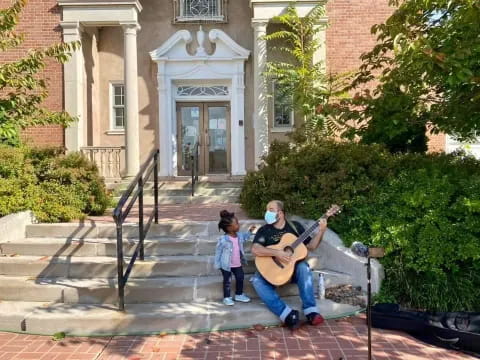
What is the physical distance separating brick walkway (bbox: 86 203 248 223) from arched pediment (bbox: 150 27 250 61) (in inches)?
205

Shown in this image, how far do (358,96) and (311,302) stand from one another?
3.14 meters

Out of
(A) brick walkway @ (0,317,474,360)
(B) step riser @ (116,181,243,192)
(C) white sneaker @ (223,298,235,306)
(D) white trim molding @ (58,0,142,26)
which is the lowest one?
(A) brick walkway @ (0,317,474,360)

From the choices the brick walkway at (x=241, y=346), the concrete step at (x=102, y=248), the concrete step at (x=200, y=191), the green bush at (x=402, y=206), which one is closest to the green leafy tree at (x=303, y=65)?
the concrete step at (x=200, y=191)

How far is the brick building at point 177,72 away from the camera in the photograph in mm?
11078

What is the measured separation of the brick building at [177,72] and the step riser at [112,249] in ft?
17.5

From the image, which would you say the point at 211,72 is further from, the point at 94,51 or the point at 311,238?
the point at 311,238

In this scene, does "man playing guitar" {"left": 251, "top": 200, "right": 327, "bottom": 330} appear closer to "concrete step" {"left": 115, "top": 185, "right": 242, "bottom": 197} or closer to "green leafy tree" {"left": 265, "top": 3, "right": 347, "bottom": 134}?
"concrete step" {"left": 115, "top": 185, "right": 242, "bottom": 197}

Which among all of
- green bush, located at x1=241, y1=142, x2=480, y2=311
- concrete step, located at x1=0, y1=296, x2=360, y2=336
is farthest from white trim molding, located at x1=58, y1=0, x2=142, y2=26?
concrete step, located at x1=0, y1=296, x2=360, y2=336

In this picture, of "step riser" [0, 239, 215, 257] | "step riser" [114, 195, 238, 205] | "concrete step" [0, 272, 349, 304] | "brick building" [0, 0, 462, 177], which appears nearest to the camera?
"concrete step" [0, 272, 349, 304]

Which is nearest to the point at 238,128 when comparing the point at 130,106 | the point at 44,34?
the point at 130,106

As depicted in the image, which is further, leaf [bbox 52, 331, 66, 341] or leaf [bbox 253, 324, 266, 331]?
leaf [bbox 253, 324, 266, 331]

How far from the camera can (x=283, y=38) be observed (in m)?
12.0

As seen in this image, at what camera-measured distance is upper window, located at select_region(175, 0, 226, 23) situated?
1228cm

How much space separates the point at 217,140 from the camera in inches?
512
